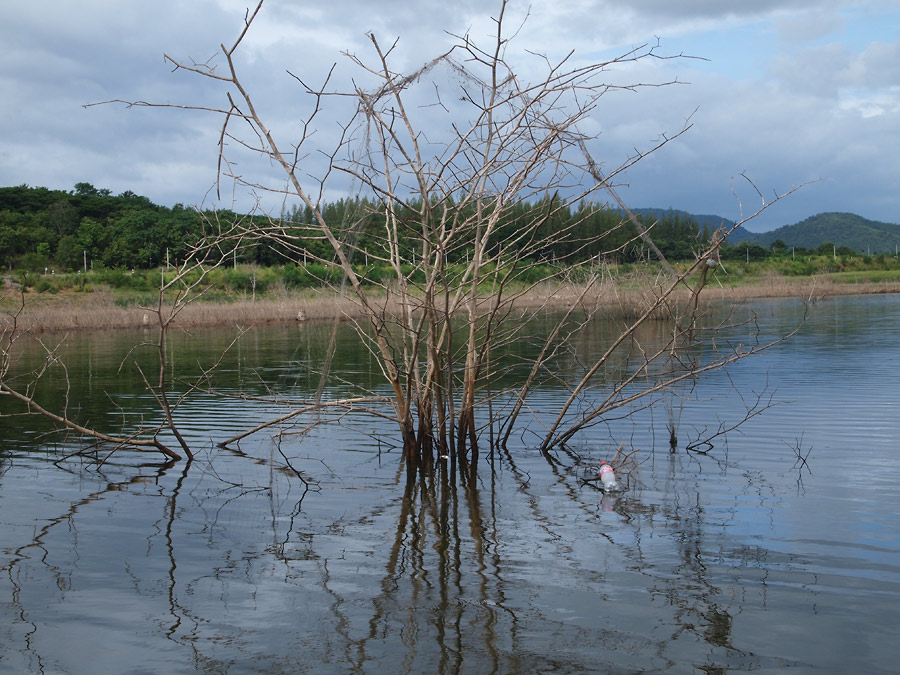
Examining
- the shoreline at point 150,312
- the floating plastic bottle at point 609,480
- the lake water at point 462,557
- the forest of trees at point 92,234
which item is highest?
the forest of trees at point 92,234

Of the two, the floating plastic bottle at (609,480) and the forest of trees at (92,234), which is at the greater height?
the forest of trees at (92,234)

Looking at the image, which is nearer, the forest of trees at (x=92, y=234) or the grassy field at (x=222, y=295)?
the grassy field at (x=222, y=295)

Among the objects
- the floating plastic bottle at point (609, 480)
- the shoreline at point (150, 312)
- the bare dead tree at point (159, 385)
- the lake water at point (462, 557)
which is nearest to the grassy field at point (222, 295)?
the shoreline at point (150, 312)

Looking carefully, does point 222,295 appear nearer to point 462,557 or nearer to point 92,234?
point 92,234

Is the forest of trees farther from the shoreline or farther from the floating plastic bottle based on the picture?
the floating plastic bottle

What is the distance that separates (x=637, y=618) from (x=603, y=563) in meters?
1.01

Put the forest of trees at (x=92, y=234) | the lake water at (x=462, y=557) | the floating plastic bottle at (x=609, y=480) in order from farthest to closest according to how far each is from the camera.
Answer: the forest of trees at (x=92, y=234) → the floating plastic bottle at (x=609, y=480) → the lake water at (x=462, y=557)

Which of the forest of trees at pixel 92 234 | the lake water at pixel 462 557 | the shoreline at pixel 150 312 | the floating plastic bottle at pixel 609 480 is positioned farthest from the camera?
the forest of trees at pixel 92 234

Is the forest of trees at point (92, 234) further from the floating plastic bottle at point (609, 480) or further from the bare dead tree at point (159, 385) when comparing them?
the floating plastic bottle at point (609, 480)

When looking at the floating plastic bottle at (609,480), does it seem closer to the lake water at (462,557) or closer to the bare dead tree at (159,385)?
the lake water at (462,557)

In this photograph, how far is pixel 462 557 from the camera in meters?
6.48

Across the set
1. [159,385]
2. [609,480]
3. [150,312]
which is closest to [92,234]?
[150,312]

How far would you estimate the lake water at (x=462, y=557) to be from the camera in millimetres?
Answer: 4840

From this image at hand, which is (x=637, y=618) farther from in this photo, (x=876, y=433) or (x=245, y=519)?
(x=876, y=433)
